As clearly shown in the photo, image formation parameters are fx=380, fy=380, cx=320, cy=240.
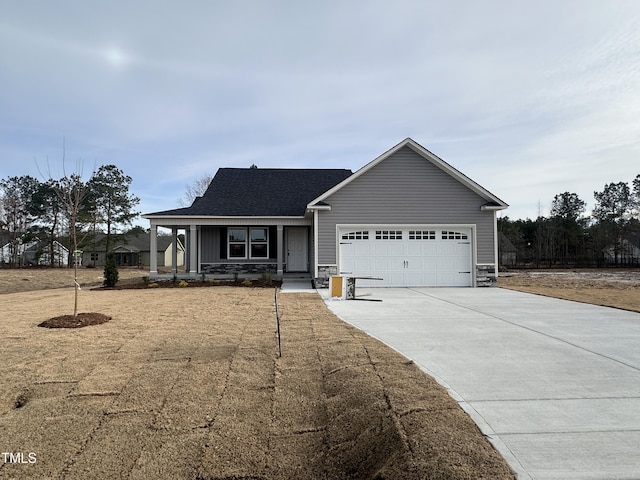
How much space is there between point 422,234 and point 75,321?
450 inches

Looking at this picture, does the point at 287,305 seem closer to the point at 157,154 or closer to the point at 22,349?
the point at 22,349

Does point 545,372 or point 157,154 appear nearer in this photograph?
point 545,372

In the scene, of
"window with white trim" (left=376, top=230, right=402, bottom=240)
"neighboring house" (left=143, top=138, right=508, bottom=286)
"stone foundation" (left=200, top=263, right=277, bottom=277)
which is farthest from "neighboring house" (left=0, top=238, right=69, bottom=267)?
"window with white trim" (left=376, top=230, right=402, bottom=240)

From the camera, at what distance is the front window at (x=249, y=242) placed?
17891 mm

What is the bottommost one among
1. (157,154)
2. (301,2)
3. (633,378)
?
(633,378)

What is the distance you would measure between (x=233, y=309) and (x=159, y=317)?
172 centimetres

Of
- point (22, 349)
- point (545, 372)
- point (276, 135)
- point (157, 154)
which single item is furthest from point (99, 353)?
point (157, 154)

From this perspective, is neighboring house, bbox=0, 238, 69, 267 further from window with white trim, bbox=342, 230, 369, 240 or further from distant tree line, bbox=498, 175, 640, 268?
distant tree line, bbox=498, 175, 640, 268

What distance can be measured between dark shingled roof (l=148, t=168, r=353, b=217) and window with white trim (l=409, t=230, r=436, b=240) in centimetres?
496

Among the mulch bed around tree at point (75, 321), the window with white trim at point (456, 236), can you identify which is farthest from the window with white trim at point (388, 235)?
the mulch bed around tree at point (75, 321)

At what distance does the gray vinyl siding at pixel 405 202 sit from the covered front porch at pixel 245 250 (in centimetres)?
276

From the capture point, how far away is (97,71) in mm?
12352

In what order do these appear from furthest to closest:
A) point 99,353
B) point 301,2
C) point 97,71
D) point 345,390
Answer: point 97,71, point 301,2, point 99,353, point 345,390

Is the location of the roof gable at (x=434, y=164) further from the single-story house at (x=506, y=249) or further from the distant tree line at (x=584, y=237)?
the single-story house at (x=506, y=249)
